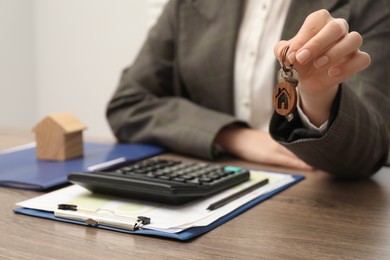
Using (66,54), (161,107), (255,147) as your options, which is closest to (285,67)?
(255,147)

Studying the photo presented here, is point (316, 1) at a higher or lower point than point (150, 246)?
higher

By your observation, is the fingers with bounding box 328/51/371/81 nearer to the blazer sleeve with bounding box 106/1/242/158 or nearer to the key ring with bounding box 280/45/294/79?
the key ring with bounding box 280/45/294/79

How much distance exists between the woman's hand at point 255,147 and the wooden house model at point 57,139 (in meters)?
0.24

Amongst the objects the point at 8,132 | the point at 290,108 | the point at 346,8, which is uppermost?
the point at 346,8

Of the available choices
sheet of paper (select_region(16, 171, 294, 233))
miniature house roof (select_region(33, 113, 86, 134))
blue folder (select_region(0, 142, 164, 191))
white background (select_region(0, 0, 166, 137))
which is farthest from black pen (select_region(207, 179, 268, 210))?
white background (select_region(0, 0, 166, 137))

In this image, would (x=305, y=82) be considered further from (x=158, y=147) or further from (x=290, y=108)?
(x=158, y=147)

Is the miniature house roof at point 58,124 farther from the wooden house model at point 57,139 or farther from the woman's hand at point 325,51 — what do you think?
the woman's hand at point 325,51

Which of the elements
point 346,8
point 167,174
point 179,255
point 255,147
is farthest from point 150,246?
point 346,8

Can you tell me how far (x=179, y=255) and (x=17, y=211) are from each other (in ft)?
0.68

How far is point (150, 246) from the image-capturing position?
465 mm

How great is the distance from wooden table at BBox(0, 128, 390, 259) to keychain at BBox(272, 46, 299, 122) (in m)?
0.11

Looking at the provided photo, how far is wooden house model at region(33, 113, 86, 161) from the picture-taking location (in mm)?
801

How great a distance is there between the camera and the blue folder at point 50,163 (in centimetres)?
67

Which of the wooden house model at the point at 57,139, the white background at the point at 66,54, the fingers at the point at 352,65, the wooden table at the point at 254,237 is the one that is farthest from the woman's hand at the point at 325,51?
→ the white background at the point at 66,54
